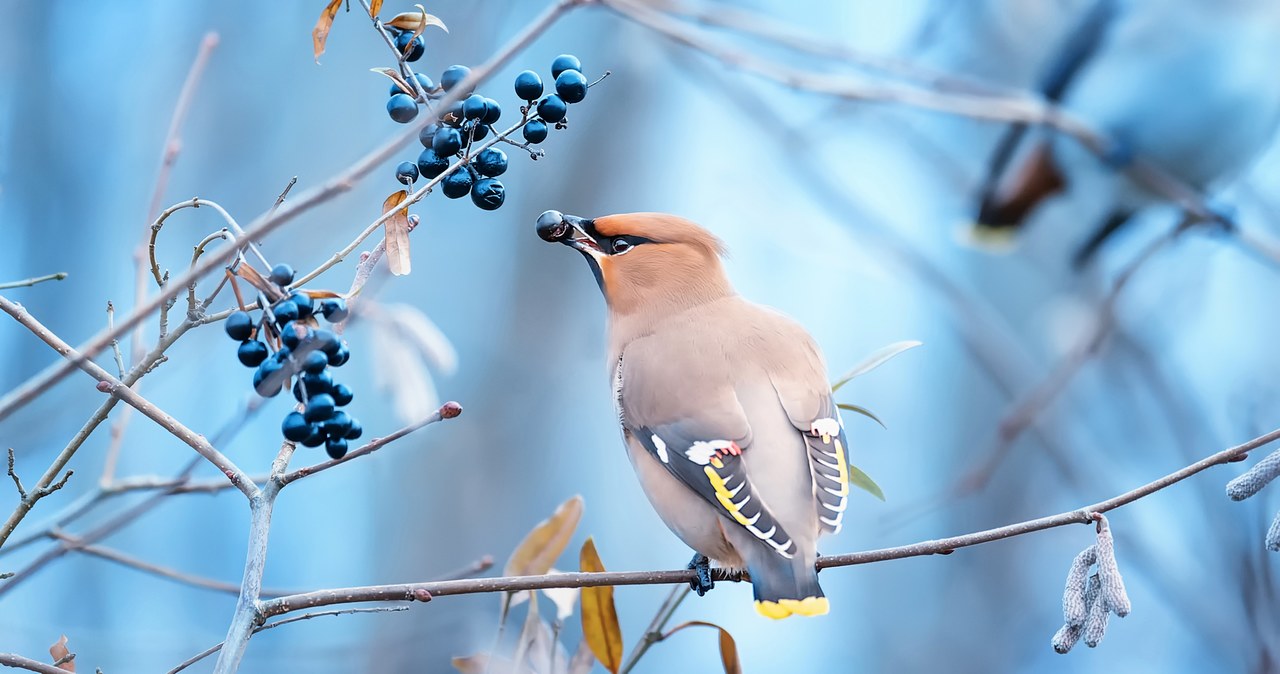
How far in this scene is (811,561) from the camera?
7.84 ft

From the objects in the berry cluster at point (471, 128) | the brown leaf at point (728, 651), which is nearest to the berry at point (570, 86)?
the berry cluster at point (471, 128)

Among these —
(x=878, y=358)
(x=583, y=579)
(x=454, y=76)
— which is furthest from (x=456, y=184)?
(x=878, y=358)

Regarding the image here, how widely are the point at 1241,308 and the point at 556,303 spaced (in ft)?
10.2

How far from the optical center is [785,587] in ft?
7.73

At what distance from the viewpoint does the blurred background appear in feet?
13.9

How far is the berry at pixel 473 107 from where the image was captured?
1.72 metres

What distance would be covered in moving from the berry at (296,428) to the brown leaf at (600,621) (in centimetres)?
67

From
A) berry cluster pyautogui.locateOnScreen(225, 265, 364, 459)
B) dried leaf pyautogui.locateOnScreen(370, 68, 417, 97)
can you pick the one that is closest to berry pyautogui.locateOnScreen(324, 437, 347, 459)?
berry cluster pyautogui.locateOnScreen(225, 265, 364, 459)

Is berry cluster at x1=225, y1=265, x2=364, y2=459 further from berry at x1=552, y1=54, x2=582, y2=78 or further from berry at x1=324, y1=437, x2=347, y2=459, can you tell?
berry at x1=552, y1=54, x2=582, y2=78

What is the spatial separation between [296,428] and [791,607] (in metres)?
1.06

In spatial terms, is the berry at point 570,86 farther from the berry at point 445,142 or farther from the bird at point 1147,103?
the bird at point 1147,103

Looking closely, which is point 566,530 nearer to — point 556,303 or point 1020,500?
point 556,303

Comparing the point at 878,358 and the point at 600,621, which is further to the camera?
the point at 878,358

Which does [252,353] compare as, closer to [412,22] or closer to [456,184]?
[456,184]
